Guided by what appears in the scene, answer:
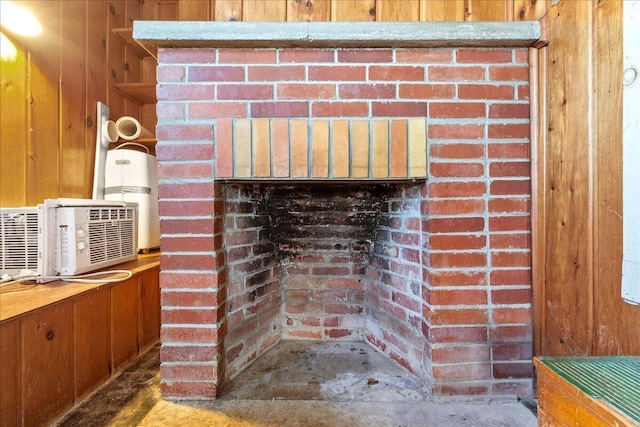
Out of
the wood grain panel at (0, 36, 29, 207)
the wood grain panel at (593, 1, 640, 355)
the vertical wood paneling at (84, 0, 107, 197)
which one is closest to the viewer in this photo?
the wood grain panel at (593, 1, 640, 355)

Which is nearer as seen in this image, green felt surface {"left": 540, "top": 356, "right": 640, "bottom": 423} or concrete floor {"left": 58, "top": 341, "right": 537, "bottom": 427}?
green felt surface {"left": 540, "top": 356, "right": 640, "bottom": 423}

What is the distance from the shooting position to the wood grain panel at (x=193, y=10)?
1.33 metres

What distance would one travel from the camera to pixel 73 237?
140 cm

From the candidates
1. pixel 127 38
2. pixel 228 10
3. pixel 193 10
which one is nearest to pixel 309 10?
pixel 228 10

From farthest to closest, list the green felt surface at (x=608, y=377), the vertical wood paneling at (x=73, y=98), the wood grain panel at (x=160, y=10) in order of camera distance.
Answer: the wood grain panel at (x=160, y=10)
the vertical wood paneling at (x=73, y=98)
the green felt surface at (x=608, y=377)

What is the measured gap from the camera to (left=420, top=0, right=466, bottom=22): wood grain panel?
1.26m

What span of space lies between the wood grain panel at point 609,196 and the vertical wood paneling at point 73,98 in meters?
2.63

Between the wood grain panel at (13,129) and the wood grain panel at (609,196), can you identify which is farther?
the wood grain panel at (13,129)

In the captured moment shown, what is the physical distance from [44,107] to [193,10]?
117 centimetres

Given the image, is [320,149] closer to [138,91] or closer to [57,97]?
[57,97]

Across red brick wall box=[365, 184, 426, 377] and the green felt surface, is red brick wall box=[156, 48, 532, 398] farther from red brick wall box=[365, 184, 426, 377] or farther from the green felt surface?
the green felt surface

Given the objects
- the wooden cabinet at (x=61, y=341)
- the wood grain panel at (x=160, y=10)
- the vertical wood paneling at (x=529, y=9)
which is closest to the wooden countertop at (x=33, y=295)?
the wooden cabinet at (x=61, y=341)

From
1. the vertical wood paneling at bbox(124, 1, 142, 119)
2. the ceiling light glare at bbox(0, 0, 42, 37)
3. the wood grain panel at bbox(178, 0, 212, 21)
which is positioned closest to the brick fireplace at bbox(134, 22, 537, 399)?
the wood grain panel at bbox(178, 0, 212, 21)

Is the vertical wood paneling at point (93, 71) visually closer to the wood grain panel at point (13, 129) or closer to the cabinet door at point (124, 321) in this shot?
the wood grain panel at point (13, 129)
